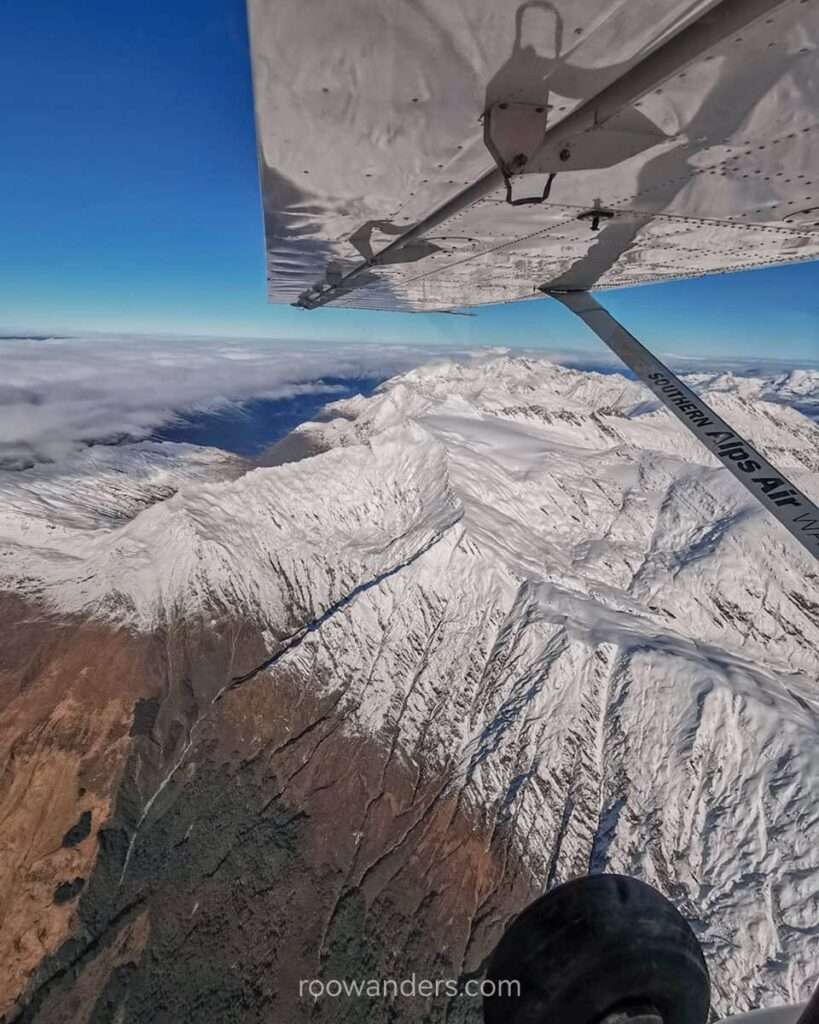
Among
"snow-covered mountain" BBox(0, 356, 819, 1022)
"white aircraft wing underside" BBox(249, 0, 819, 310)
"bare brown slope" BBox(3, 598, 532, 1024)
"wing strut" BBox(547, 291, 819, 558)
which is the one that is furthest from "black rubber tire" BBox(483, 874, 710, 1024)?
"bare brown slope" BBox(3, 598, 532, 1024)

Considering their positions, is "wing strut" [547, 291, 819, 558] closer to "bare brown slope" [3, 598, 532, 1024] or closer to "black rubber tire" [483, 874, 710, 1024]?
"black rubber tire" [483, 874, 710, 1024]

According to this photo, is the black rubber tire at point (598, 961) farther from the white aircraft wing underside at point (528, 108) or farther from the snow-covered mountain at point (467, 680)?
the snow-covered mountain at point (467, 680)

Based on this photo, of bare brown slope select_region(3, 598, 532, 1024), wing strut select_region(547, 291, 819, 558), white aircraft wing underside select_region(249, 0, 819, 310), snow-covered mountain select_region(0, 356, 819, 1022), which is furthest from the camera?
bare brown slope select_region(3, 598, 532, 1024)

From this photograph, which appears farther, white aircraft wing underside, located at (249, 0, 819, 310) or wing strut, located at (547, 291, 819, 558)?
wing strut, located at (547, 291, 819, 558)

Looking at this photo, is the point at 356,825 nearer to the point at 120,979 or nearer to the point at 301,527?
the point at 120,979

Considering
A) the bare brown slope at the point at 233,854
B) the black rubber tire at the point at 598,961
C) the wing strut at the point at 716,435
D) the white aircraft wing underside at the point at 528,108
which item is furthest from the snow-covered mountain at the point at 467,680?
the white aircraft wing underside at the point at 528,108

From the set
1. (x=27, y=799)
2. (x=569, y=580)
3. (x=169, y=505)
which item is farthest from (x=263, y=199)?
A: (x=169, y=505)

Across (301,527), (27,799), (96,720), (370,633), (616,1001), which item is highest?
(616,1001)
